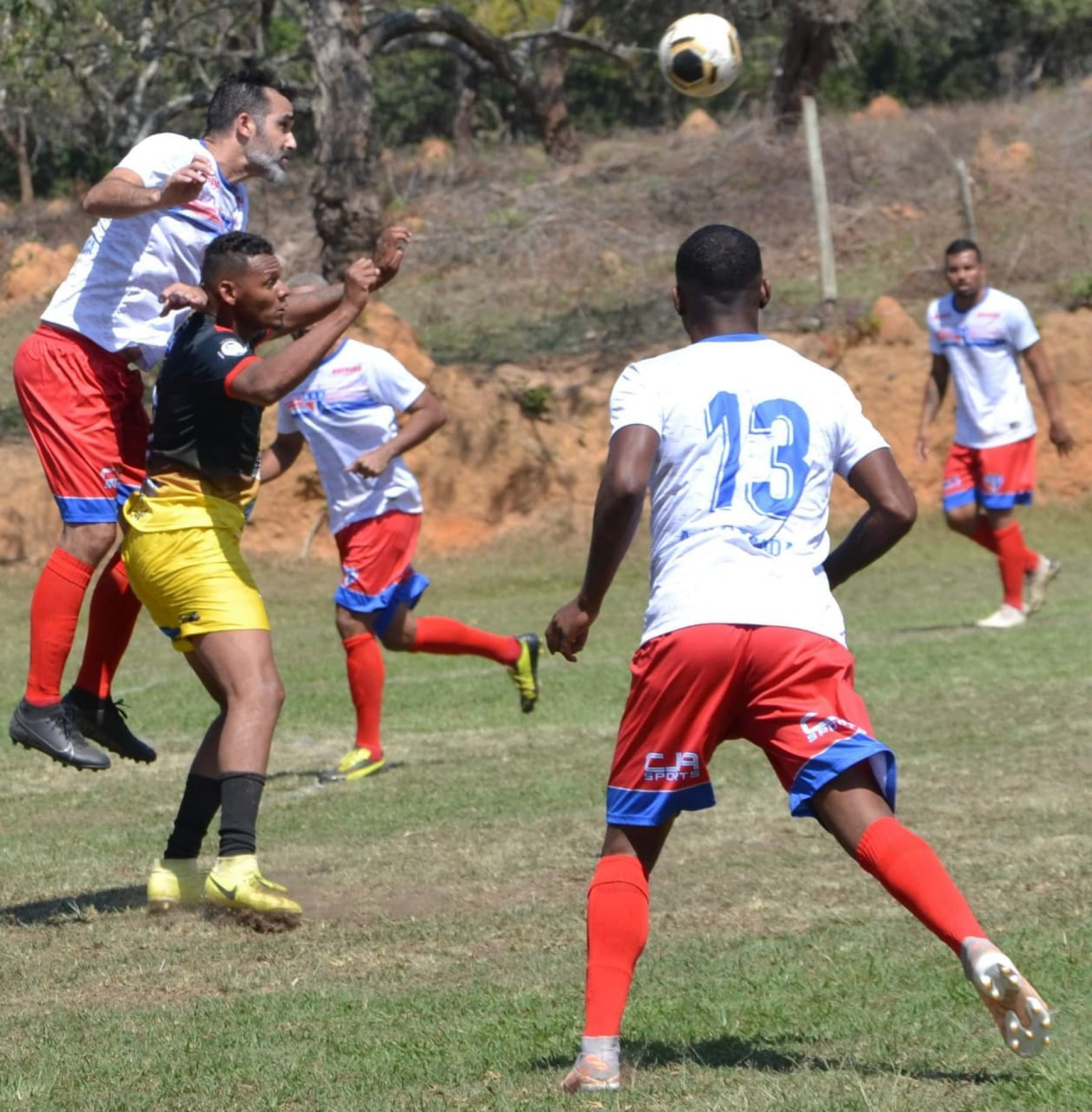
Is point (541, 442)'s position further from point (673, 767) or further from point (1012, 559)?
point (673, 767)

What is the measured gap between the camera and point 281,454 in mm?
9125

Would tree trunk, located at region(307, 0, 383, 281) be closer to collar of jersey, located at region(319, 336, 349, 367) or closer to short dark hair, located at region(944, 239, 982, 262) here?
short dark hair, located at region(944, 239, 982, 262)

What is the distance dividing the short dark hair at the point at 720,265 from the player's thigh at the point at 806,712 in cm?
83

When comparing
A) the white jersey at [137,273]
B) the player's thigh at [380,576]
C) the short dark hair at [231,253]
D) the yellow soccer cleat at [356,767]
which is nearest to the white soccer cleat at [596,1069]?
the short dark hair at [231,253]

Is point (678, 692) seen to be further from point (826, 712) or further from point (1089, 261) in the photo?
point (1089, 261)

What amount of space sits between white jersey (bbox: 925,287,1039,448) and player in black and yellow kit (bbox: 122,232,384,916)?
25.1 feet

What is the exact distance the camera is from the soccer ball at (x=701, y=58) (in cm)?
928

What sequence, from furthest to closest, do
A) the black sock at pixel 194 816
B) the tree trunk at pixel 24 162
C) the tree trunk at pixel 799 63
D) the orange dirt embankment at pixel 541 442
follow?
the tree trunk at pixel 24 162 → the tree trunk at pixel 799 63 → the orange dirt embankment at pixel 541 442 → the black sock at pixel 194 816

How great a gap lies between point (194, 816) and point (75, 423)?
56.5 inches

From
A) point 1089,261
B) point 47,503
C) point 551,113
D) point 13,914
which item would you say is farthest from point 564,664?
point 551,113

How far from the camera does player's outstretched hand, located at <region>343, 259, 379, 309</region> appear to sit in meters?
5.57

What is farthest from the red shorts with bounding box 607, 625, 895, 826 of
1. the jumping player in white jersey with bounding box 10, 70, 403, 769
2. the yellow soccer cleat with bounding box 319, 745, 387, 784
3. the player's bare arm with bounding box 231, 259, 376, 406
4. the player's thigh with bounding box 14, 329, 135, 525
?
the yellow soccer cleat with bounding box 319, 745, 387, 784

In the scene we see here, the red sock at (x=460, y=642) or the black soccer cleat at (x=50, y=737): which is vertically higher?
the black soccer cleat at (x=50, y=737)

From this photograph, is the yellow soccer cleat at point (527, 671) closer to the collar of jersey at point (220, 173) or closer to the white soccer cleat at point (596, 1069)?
the collar of jersey at point (220, 173)
